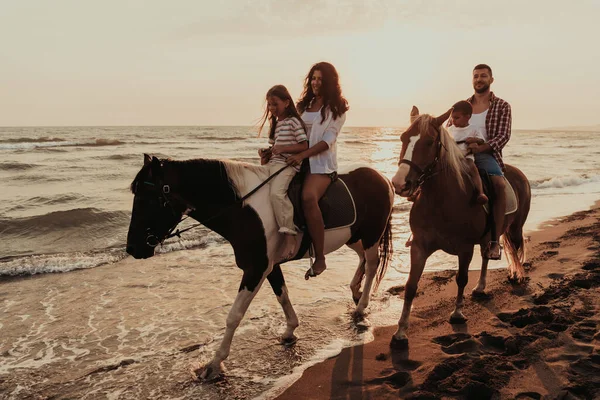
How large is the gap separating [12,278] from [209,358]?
487cm

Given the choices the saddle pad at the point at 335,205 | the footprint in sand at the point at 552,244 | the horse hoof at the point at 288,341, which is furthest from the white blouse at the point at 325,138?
the footprint in sand at the point at 552,244

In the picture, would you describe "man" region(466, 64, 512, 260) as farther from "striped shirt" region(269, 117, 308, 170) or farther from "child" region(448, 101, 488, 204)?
"striped shirt" region(269, 117, 308, 170)

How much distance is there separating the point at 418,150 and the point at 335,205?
3.64 feet

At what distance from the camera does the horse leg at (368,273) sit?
5.36 meters

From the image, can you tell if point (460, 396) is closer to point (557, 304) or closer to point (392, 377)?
point (392, 377)

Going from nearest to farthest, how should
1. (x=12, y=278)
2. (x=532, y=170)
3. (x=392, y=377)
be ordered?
(x=392, y=377) → (x=12, y=278) → (x=532, y=170)

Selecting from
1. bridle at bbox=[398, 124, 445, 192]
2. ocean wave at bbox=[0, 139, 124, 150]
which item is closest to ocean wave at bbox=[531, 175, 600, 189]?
bridle at bbox=[398, 124, 445, 192]

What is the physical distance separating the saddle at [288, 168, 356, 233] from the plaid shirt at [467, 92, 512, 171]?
1.79 meters

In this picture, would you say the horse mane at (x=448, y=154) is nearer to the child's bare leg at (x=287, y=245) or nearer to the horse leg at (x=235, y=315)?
the child's bare leg at (x=287, y=245)

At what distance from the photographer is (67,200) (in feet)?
45.8

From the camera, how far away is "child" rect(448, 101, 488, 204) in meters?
4.59

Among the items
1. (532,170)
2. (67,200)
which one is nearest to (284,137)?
(67,200)

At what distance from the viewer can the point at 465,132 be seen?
16.6 feet

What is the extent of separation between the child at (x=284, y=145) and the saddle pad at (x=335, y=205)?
0.12 metres
